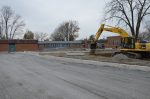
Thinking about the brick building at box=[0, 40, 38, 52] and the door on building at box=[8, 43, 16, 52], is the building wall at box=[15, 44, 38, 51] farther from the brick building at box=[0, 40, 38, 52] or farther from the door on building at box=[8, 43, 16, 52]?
the door on building at box=[8, 43, 16, 52]

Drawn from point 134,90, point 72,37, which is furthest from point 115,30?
point 72,37

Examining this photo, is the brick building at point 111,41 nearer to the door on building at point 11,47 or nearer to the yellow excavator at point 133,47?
the door on building at point 11,47

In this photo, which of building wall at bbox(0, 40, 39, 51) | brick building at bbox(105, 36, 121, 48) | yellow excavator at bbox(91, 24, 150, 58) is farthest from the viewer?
brick building at bbox(105, 36, 121, 48)

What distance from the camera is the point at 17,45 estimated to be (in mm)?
82688

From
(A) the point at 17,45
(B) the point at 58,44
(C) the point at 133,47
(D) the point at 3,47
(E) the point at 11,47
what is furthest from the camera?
(B) the point at 58,44

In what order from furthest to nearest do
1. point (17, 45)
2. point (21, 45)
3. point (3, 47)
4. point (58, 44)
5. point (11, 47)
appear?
point (58, 44) < point (21, 45) < point (17, 45) < point (11, 47) < point (3, 47)

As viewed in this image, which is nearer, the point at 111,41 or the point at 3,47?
the point at 3,47

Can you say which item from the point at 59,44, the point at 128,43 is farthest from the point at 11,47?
the point at 128,43

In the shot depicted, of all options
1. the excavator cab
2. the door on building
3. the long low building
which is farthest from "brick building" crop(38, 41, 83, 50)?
the excavator cab

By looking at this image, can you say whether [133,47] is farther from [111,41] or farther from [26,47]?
[111,41]

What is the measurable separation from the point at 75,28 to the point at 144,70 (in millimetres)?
109476

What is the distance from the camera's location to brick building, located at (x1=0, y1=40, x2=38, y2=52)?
263 ft

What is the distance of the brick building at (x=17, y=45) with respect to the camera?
263 feet

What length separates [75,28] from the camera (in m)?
126
